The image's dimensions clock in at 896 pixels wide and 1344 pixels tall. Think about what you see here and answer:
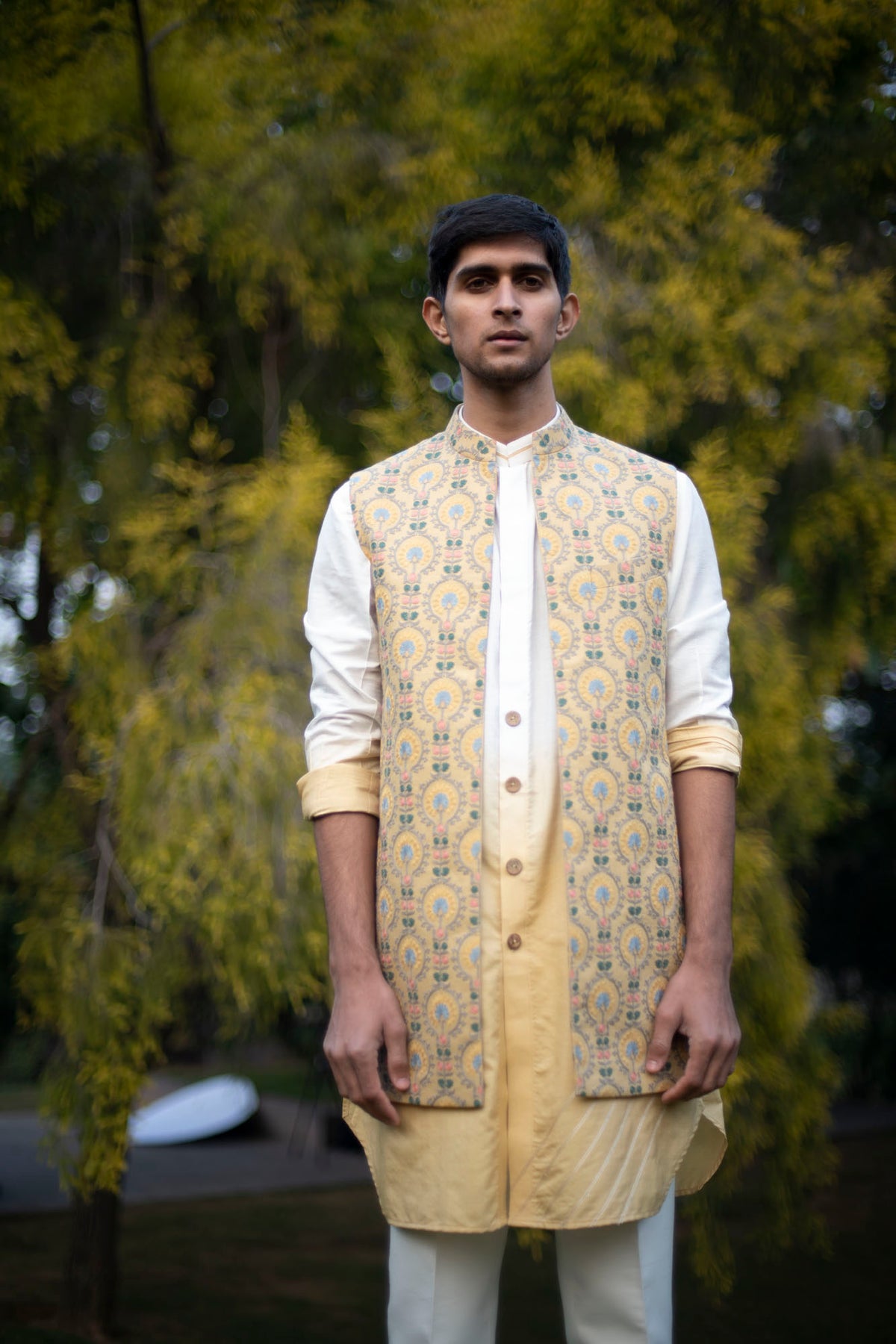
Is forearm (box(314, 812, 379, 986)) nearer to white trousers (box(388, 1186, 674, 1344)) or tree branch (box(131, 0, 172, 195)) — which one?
white trousers (box(388, 1186, 674, 1344))

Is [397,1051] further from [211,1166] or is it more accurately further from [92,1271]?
[211,1166]

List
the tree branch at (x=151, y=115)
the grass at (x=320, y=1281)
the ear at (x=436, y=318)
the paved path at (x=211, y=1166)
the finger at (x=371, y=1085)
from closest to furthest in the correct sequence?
the finger at (x=371, y=1085), the ear at (x=436, y=318), the tree branch at (x=151, y=115), the grass at (x=320, y=1281), the paved path at (x=211, y=1166)

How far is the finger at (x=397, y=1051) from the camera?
1.13 meters

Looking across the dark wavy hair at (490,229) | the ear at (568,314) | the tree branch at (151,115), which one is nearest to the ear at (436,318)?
the dark wavy hair at (490,229)

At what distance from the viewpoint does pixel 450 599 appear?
4.02 ft

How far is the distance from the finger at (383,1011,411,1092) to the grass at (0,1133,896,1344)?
3.53 meters

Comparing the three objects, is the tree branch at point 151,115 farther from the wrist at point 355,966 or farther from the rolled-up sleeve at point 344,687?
the wrist at point 355,966

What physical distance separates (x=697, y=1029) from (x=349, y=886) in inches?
13.3

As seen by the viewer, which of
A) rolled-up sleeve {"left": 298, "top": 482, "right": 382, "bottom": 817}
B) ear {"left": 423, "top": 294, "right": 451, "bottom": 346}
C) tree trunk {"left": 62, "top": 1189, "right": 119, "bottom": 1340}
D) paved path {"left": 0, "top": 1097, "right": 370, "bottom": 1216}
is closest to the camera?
rolled-up sleeve {"left": 298, "top": 482, "right": 382, "bottom": 817}

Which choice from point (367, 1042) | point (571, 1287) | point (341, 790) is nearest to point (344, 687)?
point (341, 790)

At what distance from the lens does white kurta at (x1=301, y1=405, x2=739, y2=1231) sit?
Result: 1113 millimetres

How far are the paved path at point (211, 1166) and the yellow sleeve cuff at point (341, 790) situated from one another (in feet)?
24.5

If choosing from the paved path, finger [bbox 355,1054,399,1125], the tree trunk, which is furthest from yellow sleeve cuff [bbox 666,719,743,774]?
the paved path

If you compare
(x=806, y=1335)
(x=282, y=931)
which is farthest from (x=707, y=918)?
(x=806, y=1335)
